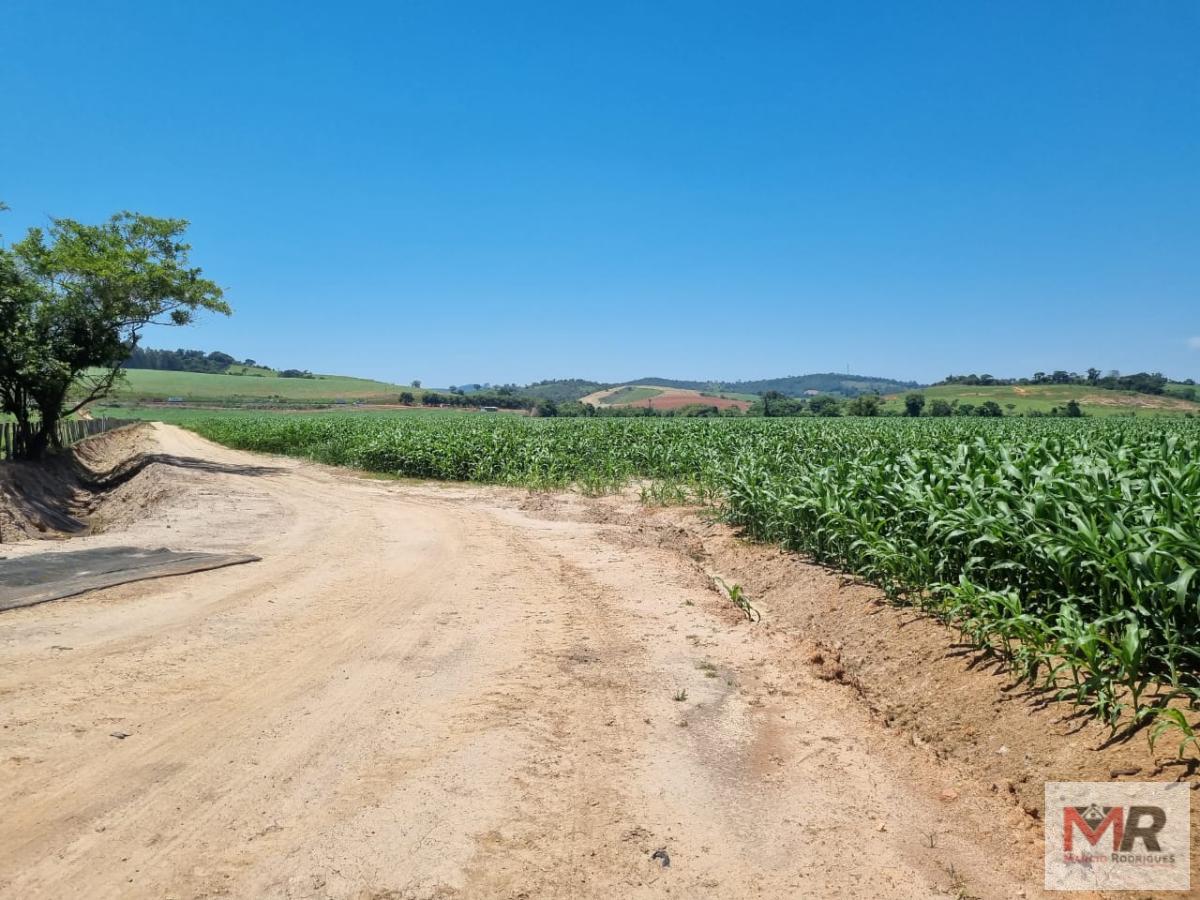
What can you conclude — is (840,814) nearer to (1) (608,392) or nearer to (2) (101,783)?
(2) (101,783)

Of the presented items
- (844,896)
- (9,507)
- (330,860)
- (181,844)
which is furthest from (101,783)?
(9,507)

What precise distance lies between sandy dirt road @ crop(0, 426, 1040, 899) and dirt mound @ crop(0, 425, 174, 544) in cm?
830

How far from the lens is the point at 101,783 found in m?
3.58

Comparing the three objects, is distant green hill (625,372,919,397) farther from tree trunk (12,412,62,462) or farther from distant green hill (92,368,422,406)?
tree trunk (12,412,62,462)

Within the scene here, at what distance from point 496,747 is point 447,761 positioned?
0.32 m

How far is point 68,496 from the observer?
65.5ft

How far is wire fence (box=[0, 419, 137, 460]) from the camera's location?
66.4ft

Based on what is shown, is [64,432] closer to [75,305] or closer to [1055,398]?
[75,305]

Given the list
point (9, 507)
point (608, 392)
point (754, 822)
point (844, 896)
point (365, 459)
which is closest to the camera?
point (844, 896)

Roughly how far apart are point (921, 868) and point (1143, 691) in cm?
185

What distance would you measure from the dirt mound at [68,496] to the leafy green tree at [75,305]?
123cm

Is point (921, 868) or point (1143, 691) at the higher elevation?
point (1143, 691)

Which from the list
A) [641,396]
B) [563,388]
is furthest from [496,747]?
[563,388]

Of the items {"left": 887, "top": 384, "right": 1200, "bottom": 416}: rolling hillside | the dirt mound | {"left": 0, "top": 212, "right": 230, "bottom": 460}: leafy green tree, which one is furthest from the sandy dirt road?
{"left": 887, "top": 384, "right": 1200, "bottom": 416}: rolling hillside
